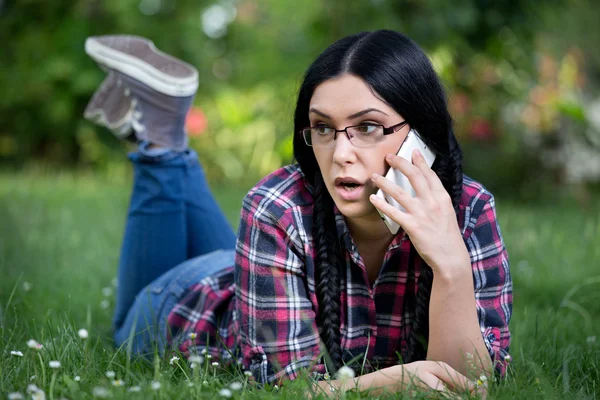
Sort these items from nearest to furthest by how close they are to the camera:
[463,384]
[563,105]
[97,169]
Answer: [463,384], [563,105], [97,169]

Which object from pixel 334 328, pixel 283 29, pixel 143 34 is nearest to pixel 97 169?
pixel 143 34

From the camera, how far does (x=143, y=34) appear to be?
26.0ft

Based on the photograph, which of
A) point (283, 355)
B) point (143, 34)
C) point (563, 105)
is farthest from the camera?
point (143, 34)

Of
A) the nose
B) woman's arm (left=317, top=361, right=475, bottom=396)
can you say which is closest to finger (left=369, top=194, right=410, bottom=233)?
the nose

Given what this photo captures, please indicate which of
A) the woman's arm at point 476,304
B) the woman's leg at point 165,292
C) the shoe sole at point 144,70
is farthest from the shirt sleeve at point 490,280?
the shoe sole at point 144,70

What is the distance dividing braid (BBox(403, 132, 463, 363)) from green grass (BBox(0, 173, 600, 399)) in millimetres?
275

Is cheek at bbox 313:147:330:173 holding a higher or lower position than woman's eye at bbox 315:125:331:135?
lower

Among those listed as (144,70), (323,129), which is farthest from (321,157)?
(144,70)

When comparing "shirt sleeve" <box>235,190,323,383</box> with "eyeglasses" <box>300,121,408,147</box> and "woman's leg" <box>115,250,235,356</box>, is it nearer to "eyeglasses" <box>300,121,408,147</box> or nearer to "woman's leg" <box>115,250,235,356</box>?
"eyeglasses" <box>300,121,408,147</box>

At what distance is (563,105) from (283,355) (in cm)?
465

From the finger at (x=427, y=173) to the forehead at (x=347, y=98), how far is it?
0.14 metres

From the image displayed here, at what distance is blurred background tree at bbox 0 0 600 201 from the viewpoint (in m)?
6.71

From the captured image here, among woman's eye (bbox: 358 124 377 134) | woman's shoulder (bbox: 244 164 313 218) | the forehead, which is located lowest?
woman's shoulder (bbox: 244 164 313 218)

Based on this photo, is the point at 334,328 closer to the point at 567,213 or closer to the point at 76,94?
the point at 567,213
